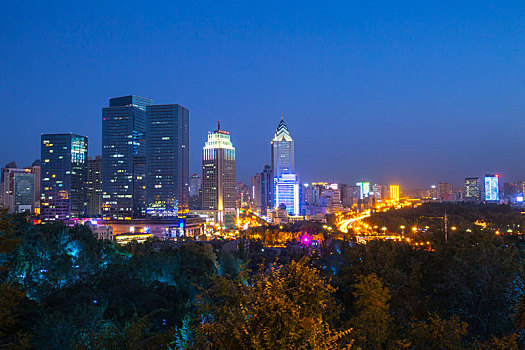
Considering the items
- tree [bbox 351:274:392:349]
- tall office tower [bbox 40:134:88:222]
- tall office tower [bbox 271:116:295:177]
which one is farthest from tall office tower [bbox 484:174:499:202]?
tree [bbox 351:274:392:349]

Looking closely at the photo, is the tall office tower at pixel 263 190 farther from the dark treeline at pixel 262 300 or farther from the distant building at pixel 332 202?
the dark treeline at pixel 262 300

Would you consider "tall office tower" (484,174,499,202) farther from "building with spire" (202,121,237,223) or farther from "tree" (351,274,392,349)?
"tree" (351,274,392,349)

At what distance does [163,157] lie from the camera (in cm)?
7688

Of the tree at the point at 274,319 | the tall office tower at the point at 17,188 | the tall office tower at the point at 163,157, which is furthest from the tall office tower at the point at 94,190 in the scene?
the tree at the point at 274,319

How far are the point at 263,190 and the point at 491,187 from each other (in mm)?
76363

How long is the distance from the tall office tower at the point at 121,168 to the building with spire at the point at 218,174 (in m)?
20.0

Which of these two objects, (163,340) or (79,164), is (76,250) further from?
(79,164)

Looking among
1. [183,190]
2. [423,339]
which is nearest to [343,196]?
[183,190]

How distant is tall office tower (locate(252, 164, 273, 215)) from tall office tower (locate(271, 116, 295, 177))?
51.9ft

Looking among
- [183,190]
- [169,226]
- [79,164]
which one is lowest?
[169,226]

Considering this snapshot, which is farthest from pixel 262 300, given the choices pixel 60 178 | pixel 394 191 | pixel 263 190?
pixel 394 191

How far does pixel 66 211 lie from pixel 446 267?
72.6 meters

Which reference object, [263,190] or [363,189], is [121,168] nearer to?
[263,190]

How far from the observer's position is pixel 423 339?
9.09 metres
